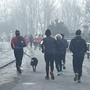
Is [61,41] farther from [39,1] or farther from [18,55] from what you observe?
[39,1]

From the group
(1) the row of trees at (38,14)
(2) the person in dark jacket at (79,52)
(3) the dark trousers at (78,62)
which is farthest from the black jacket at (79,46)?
(1) the row of trees at (38,14)

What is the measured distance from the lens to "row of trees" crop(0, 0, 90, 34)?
107 meters

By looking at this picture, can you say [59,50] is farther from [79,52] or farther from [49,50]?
[79,52]

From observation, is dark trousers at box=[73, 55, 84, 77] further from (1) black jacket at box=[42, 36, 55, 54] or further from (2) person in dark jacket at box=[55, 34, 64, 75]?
(2) person in dark jacket at box=[55, 34, 64, 75]

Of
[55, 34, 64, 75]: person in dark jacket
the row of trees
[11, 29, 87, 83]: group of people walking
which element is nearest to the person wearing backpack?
[11, 29, 87, 83]: group of people walking

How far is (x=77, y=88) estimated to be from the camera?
13.2 meters

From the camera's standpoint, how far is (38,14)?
111 meters

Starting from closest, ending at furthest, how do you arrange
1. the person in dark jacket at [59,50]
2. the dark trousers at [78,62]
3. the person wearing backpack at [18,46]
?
the dark trousers at [78,62], the person wearing backpack at [18,46], the person in dark jacket at [59,50]

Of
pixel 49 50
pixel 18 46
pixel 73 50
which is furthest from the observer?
pixel 18 46

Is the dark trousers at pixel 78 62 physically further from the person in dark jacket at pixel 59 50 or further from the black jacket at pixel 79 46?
the person in dark jacket at pixel 59 50

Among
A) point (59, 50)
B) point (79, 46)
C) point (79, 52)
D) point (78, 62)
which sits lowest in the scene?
point (78, 62)

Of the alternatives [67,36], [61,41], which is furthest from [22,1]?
[61,41]

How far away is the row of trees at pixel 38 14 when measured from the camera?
107m

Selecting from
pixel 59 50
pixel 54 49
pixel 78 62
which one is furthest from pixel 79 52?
pixel 59 50
